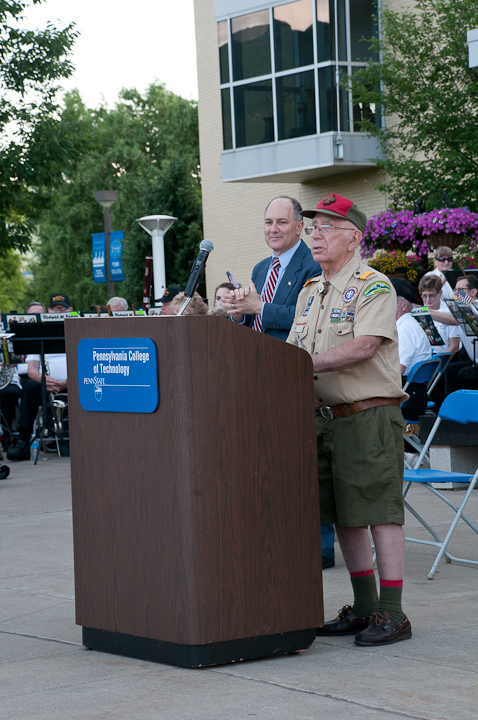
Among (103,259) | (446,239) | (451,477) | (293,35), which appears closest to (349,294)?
(451,477)

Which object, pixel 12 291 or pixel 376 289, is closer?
pixel 376 289

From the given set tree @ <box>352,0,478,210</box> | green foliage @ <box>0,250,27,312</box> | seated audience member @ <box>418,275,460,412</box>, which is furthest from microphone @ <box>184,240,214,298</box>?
green foliage @ <box>0,250,27,312</box>

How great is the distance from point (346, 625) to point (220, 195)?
27.3m

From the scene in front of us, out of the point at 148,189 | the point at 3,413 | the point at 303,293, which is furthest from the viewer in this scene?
the point at 148,189

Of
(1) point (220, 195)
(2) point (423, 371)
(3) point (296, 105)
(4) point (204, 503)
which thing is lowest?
(2) point (423, 371)

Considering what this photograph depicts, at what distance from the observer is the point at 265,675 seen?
151 inches

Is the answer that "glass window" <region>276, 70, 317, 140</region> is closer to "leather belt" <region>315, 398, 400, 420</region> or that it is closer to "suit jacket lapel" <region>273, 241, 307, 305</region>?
"suit jacket lapel" <region>273, 241, 307, 305</region>

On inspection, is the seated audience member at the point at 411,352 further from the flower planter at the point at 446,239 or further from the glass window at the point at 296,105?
the glass window at the point at 296,105

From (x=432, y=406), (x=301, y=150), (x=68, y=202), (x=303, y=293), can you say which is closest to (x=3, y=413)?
(x=432, y=406)

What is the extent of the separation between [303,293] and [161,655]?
173 centimetres

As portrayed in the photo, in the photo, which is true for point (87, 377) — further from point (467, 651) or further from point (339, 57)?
point (339, 57)

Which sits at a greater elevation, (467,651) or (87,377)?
(87,377)

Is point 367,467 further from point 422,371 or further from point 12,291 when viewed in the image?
point 12,291

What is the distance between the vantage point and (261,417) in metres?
4.00
